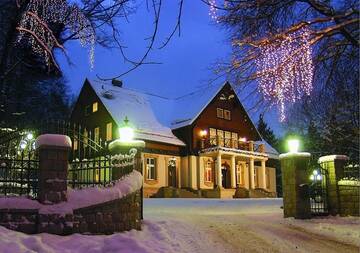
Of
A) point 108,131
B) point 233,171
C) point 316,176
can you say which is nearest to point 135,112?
point 108,131

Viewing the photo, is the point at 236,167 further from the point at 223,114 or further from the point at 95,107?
the point at 95,107

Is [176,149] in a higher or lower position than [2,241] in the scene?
higher

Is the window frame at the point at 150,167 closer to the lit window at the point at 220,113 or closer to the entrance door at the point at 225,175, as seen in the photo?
the entrance door at the point at 225,175

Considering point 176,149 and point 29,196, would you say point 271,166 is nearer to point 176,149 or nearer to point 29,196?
point 176,149

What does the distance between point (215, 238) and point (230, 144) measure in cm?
2621

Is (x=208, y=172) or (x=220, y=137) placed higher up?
(x=220, y=137)

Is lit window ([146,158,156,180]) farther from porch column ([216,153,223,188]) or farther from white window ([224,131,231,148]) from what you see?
white window ([224,131,231,148])

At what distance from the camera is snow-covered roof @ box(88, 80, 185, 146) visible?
31422 millimetres

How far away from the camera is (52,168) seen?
8898mm

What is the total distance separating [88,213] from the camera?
917 cm

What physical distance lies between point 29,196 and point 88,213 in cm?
116

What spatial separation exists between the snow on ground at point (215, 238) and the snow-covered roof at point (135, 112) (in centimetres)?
1831

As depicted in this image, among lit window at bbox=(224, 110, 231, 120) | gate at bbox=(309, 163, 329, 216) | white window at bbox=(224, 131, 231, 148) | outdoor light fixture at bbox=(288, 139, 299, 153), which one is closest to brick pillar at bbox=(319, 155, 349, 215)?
gate at bbox=(309, 163, 329, 216)

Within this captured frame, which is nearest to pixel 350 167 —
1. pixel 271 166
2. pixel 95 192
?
pixel 95 192
